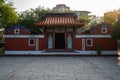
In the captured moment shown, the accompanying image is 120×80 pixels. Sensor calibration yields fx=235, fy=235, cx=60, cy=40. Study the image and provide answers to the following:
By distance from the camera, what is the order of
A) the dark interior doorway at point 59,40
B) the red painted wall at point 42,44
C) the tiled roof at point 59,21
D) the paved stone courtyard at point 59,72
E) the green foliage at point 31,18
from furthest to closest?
the green foliage at point 31,18 → the dark interior doorway at point 59,40 → the red painted wall at point 42,44 → the tiled roof at point 59,21 → the paved stone courtyard at point 59,72

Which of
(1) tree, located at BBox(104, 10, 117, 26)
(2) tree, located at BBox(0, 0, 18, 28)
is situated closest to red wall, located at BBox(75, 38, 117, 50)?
(2) tree, located at BBox(0, 0, 18, 28)

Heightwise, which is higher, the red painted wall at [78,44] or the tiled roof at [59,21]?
the tiled roof at [59,21]

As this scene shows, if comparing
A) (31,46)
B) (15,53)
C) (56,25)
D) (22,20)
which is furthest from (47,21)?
(22,20)

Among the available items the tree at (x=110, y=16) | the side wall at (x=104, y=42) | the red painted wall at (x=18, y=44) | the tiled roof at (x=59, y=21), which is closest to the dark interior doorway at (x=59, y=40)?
the tiled roof at (x=59, y=21)

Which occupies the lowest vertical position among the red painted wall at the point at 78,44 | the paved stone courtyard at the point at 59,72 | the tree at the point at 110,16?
the paved stone courtyard at the point at 59,72

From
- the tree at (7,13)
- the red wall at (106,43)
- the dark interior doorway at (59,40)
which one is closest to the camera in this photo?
the tree at (7,13)

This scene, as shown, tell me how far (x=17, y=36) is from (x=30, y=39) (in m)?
1.39

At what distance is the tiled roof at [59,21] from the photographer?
78.7 feet

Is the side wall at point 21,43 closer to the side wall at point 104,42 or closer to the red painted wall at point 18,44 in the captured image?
the red painted wall at point 18,44

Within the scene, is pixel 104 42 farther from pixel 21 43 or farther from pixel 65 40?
pixel 21 43

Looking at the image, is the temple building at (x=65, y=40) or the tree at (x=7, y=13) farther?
the temple building at (x=65, y=40)

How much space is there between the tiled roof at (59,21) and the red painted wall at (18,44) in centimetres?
246

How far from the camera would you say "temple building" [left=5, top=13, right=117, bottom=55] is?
954 inches

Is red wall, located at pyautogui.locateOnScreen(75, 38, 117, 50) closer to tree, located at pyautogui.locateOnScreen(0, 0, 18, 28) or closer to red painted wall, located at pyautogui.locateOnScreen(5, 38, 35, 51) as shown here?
red painted wall, located at pyautogui.locateOnScreen(5, 38, 35, 51)
